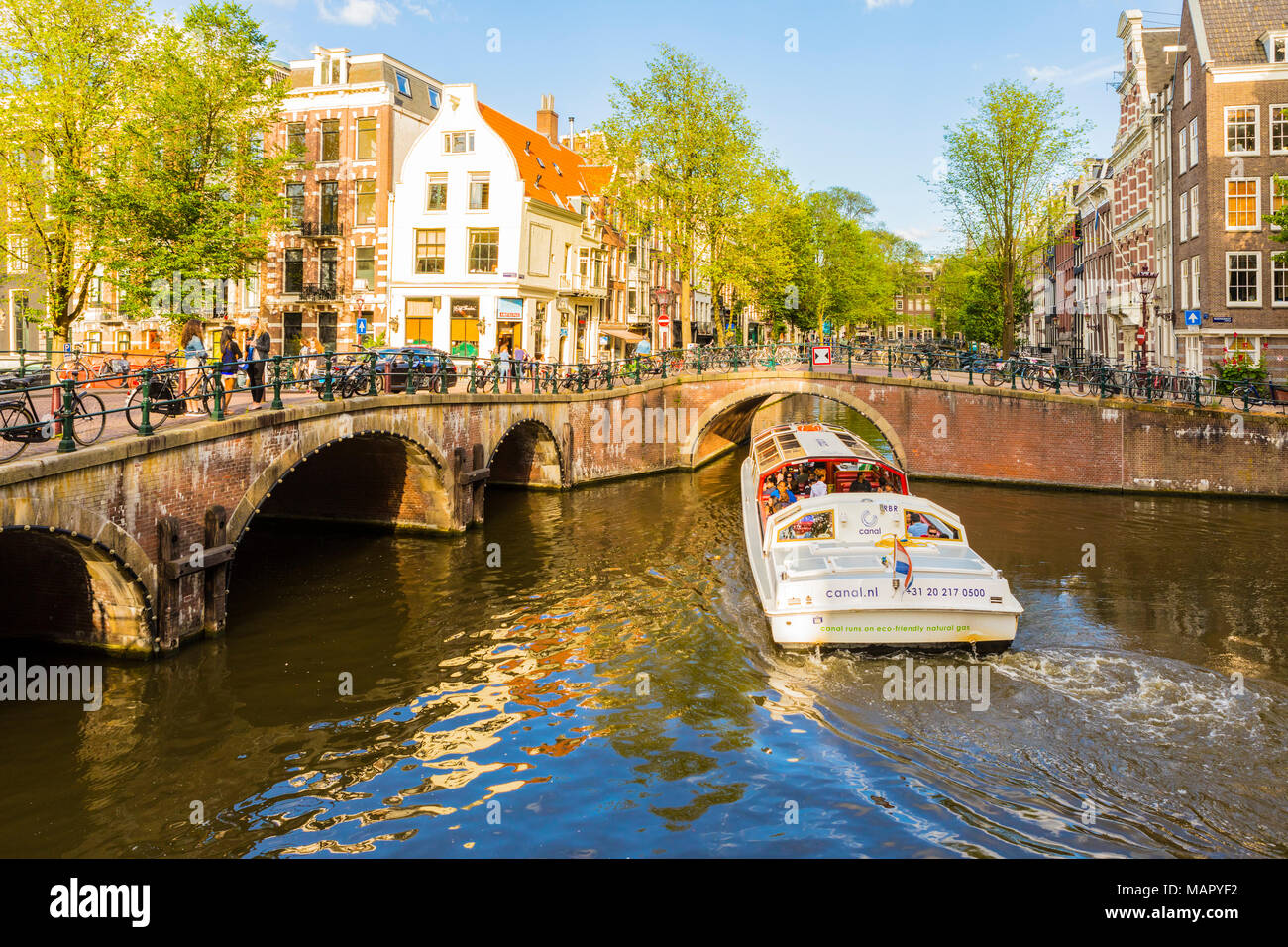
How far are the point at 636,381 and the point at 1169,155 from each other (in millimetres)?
25066

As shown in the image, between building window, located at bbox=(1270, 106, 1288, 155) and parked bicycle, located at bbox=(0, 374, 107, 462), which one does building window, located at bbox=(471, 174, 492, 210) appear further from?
building window, located at bbox=(1270, 106, 1288, 155)

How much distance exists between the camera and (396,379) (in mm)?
22906

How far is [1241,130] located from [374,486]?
107 ft

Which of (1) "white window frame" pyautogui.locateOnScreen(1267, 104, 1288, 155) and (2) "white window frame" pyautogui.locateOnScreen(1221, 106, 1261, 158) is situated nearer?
(1) "white window frame" pyautogui.locateOnScreen(1267, 104, 1288, 155)

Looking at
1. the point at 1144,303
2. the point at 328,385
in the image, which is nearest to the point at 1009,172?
the point at 1144,303

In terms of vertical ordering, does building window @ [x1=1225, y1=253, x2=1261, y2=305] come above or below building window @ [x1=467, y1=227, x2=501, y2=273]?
below

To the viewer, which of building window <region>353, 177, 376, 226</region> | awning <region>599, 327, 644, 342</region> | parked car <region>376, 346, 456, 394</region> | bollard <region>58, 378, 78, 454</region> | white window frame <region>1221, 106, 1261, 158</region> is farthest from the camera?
awning <region>599, 327, 644, 342</region>

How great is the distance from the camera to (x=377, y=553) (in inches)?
858

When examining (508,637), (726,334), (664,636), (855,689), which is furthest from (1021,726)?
(726,334)

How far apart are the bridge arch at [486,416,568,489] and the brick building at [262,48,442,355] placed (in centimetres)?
1379

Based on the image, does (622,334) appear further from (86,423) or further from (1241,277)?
(86,423)

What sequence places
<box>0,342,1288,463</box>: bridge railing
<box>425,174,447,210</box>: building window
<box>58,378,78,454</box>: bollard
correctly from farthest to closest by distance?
<box>425,174,447,210</box>: building window
<box>0,342,1288,463</box>: bridge railing
<box>58,378,78,454</box>: bollard

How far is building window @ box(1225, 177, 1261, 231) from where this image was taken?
1406 inches

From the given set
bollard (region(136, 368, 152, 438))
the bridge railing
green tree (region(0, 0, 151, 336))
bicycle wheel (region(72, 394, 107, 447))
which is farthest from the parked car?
green tree (region(0, 0, 151, 336))
